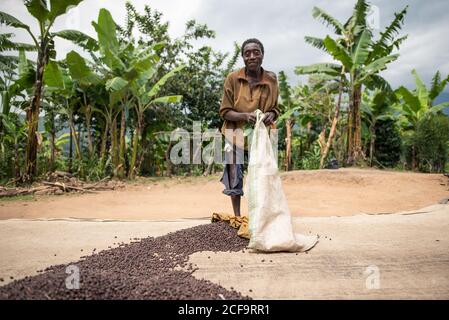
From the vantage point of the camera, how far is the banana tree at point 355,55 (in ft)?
28.5

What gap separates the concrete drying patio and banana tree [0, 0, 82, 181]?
13.7 feet

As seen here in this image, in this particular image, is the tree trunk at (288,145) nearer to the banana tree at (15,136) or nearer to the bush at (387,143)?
the bush at (387,143)

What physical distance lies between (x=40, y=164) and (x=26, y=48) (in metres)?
2.60

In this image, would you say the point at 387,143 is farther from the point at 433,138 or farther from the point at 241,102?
the point at 241,102

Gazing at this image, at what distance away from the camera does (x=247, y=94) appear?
2609 mm

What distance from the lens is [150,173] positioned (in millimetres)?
10484

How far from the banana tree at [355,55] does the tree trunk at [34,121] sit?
21.7 ft

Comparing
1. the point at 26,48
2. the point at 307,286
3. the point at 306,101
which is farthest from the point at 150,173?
the point at 307,286

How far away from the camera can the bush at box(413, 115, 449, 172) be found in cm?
1047

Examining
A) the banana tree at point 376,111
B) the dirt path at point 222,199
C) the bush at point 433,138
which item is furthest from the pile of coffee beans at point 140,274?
the bush at point 433,138

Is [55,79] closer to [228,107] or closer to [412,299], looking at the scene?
[228,107]

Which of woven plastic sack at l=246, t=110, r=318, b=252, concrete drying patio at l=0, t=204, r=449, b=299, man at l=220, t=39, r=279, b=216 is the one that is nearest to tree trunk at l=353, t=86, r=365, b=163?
concrete drying patio at l=0, t=204, r=449, b=299

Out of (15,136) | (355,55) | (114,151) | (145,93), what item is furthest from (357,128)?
(15,136)

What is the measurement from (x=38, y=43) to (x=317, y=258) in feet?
22.9
